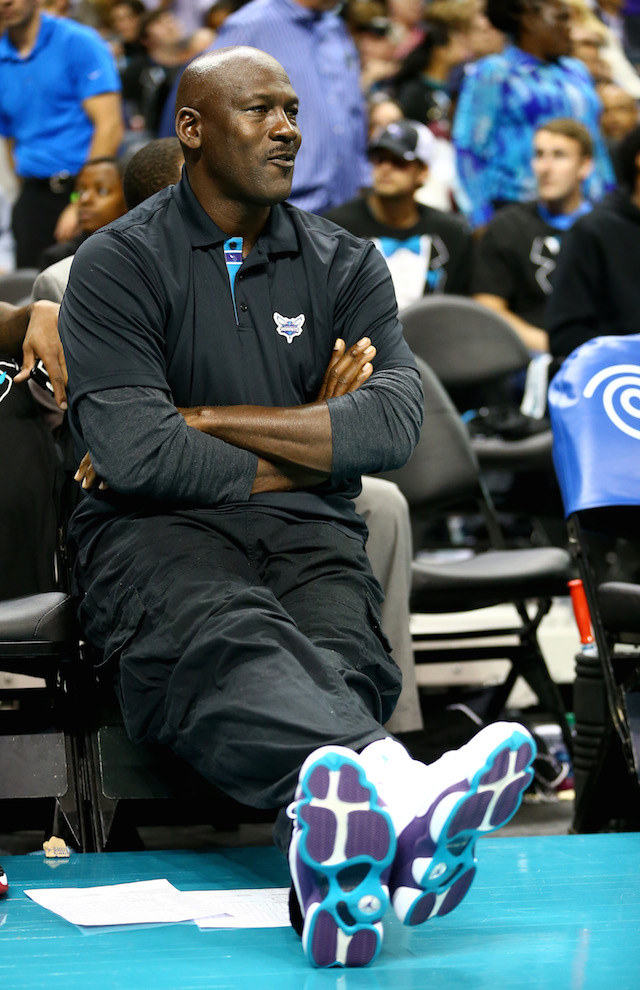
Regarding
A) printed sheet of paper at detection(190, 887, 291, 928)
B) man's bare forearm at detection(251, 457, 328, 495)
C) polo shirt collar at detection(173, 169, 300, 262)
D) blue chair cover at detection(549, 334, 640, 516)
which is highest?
polo shirt collar at detection(173, 169, 300, 262)

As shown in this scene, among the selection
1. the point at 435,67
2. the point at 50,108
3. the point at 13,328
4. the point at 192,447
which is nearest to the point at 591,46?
the point at 435,67

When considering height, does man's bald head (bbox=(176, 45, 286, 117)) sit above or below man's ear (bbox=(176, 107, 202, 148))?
above

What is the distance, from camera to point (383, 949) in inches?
83.7

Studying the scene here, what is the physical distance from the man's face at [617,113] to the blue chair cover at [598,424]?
17.4ft

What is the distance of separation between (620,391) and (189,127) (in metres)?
1.28

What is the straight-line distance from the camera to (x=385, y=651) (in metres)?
2.63

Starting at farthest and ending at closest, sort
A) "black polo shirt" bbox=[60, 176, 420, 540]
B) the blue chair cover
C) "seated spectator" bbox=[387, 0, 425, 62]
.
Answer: "seated spectator" bbox=[387, 0, 425, 62]
the blue chair cover
"black polo shirt" bbox=[60, 176, 420, 540]

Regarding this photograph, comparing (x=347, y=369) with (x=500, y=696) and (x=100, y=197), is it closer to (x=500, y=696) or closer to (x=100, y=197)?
(x=500, y=696)

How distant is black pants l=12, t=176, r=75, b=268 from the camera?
6121mm

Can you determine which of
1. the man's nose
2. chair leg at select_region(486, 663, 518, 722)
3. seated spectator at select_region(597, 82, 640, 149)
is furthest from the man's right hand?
seated spectator at select_region(597, 82, 640, 149)

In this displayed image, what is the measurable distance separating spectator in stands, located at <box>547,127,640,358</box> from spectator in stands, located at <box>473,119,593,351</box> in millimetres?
792

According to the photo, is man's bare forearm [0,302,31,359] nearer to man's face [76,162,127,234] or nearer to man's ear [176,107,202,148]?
man's ear [176,107,202,148]

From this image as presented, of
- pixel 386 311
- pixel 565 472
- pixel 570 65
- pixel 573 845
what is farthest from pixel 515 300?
pixel 573 845

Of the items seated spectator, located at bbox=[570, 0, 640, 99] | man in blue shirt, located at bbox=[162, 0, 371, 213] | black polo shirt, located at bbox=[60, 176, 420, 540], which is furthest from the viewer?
seated spectator, located at bbox=[570, 0, 640, 99]
